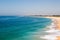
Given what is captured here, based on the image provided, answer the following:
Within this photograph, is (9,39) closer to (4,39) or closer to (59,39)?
(4,39)

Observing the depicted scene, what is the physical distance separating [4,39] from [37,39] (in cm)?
90

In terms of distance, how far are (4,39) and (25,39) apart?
0.58m

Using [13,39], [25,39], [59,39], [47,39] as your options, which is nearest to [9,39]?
[13,39]

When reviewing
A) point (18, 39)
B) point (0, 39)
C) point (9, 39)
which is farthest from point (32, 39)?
point (0, 39)

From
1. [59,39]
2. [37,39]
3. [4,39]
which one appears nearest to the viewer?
[59,39]

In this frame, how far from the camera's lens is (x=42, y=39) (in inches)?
127

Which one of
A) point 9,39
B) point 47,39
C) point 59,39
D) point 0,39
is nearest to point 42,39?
point 47,39

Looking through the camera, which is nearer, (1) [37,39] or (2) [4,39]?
(1) [37,39]

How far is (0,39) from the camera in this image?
3.53 metres

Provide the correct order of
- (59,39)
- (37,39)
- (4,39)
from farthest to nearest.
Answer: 1. (4,39)
2. (37,39)
3. (59,39)

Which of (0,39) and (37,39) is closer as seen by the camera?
(37,39)

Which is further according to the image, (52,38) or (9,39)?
(9,39)

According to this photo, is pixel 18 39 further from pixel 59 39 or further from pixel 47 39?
pixel 59 39

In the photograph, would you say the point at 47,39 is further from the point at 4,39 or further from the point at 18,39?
the point at 4,39
